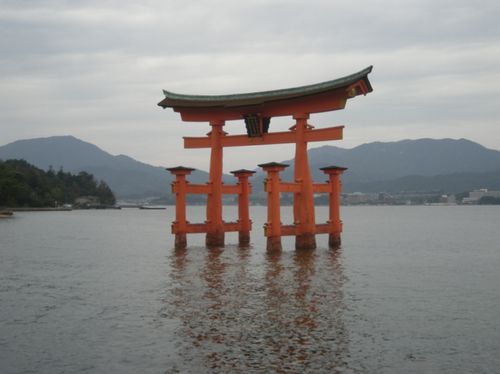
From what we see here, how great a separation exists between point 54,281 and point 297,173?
38.2 ft

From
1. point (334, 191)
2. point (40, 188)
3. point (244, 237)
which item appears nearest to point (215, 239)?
point (244, 237)

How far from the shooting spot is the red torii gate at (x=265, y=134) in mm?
25266

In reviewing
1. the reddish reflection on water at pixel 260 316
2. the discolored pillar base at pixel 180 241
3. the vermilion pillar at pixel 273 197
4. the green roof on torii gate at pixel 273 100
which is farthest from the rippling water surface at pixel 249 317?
the green roof on torii gate at pixel 273 100

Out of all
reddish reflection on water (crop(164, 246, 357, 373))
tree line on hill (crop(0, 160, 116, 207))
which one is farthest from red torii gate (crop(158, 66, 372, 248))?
tree line on hill (crop(0, 160, 116, 207))

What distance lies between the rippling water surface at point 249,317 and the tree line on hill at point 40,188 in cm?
6900

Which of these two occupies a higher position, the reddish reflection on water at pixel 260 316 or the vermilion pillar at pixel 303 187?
the vermilion pillar at pixel 303 187

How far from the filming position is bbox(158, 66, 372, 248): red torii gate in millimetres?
25266

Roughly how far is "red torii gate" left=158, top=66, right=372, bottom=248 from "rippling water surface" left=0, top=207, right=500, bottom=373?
8.47ft

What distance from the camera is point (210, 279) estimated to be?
19.1m

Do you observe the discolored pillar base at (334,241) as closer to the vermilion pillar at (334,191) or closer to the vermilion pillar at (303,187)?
the vermilion pillar at (334,191)

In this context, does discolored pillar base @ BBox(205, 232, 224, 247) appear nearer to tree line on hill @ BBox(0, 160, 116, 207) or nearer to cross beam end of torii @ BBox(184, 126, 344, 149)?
cross beam end of torii @ BBox(184, 126, 344, 149)

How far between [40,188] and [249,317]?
110 meters

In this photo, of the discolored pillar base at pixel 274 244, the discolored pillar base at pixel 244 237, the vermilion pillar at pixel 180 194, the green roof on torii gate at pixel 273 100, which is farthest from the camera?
the discolored pillar base at pixel 244 237

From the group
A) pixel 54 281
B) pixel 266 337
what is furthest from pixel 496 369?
pixel 54 281
